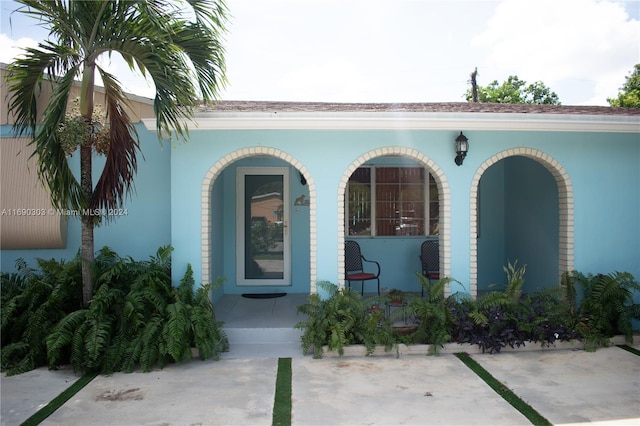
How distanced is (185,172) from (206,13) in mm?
2098

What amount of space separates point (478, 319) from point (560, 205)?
7.96ft

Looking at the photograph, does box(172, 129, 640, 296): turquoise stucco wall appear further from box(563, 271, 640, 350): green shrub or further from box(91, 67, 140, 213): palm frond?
box(91, 67, 140, 213): palm frond

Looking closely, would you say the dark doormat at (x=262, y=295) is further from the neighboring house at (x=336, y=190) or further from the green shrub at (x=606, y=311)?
the green shrub at (x=606, y=311)

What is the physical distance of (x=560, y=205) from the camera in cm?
659

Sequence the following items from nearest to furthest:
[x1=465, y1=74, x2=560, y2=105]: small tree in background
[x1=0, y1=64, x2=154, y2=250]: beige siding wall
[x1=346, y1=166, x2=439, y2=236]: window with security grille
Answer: [x1=0, y1=64, x2=154, y2=250]: beige siding wall < [x1=346, y1=166, x2=439, y2=236]: window with security grille < [x1=465, y1=74, x2=560, y2=105]: small tree in background

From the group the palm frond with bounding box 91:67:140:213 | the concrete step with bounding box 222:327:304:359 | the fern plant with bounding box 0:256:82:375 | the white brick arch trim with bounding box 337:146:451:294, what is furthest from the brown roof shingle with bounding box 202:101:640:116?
the concrete step with bounding box 222:327:304:359

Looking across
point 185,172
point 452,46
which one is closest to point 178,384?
point 185,172

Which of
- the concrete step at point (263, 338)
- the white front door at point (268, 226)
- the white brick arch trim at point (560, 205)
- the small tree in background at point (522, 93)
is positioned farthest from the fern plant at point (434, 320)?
the small tree in background at point (522, 93)

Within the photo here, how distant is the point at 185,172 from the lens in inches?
242

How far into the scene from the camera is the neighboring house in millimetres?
5988

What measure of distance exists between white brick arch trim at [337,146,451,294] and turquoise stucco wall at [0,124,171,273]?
3.03 metres

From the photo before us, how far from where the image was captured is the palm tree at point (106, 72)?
15.9 ft

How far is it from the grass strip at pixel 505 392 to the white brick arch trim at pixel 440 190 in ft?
3.82

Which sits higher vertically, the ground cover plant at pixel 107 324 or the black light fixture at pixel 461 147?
the black light fixture at pixel 461 147
